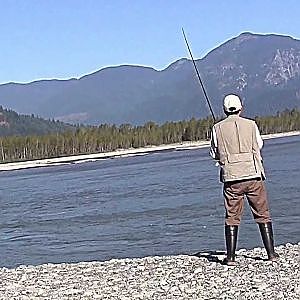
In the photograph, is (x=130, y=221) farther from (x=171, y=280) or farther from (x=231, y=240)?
(x=171, y=280)

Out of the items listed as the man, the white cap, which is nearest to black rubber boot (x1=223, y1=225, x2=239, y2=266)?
the man

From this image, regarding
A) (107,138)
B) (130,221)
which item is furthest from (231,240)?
(107,138)

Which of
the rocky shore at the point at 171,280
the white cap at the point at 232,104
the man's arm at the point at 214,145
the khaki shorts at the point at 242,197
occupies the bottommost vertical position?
the rocky shore at the point at 171,280

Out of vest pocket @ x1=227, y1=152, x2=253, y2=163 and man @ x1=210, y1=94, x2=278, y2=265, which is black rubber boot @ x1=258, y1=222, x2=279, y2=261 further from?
vest pocket @ x1=227, y1=152, x2=253, y2=163

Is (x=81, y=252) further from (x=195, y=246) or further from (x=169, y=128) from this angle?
(x=169, y=128)

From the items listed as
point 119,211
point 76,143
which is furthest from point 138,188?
point 76,143

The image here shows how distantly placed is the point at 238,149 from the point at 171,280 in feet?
6.69

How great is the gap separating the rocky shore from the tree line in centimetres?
12124

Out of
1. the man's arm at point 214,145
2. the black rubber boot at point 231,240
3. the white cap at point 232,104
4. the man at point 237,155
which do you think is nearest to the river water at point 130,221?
the black rubber boot at point 231,240

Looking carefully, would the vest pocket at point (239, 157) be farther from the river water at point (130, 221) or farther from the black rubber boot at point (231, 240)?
the river water at point (130, 221)

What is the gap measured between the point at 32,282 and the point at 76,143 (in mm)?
131479

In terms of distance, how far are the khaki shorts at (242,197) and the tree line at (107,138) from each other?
122926mm

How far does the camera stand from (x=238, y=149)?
11.0 metres

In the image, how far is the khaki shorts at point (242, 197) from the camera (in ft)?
36.3
